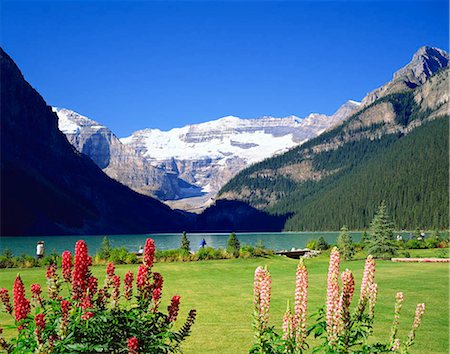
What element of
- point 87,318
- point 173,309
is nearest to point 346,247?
point 173,309

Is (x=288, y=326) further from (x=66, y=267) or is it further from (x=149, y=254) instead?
(x=66, y=267)

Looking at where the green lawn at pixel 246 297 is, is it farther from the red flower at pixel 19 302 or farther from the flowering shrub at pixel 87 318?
the red flower at pixel 19 302

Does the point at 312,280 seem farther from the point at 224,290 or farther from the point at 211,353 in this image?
the point at 211,353

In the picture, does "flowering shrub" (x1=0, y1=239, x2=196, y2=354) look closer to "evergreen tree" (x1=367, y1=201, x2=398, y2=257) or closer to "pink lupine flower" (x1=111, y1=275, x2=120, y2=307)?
"pink lupine flower" (x1=111, y1=275, x2=120, y2=307)

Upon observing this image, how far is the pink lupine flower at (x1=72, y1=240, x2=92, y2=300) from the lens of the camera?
22.3 ft

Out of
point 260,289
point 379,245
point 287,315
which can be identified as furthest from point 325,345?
point 379,245

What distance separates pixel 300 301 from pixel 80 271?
10.3 ft

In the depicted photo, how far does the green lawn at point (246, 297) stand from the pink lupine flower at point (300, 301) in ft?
20.1

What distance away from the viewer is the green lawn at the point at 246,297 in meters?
13.3

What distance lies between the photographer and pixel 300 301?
6.15 metres

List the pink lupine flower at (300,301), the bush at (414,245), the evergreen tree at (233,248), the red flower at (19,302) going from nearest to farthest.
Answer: the pink lupine flower at (300,301) < the red flower at (19,302) < the evergreen tree at (233,248) < the bush at (414,245)

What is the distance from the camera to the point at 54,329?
6.95 meters

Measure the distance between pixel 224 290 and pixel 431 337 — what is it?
11.3 m

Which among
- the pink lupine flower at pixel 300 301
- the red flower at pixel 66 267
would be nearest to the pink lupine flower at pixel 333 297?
the pink lupine flower at pixel 300 301
